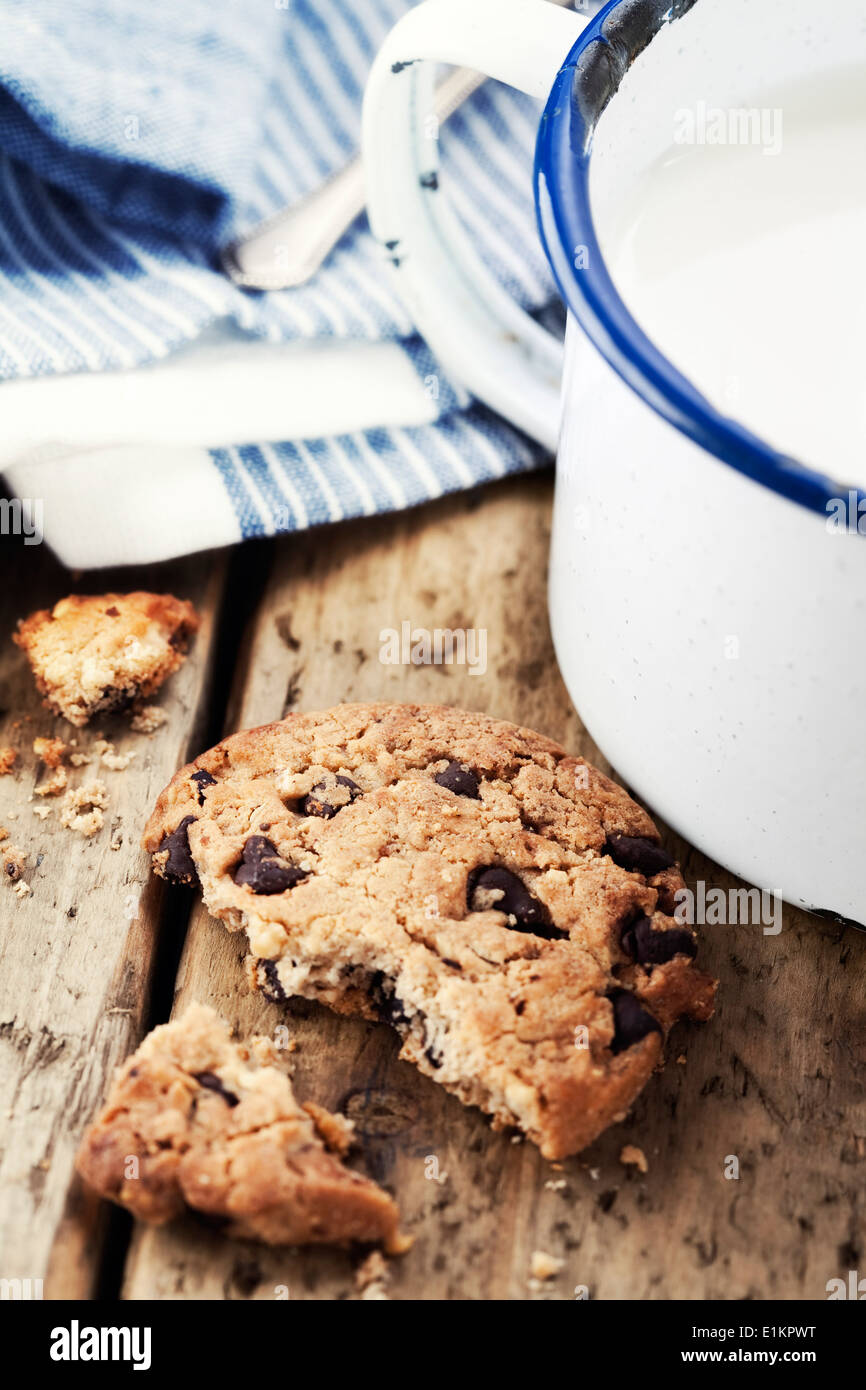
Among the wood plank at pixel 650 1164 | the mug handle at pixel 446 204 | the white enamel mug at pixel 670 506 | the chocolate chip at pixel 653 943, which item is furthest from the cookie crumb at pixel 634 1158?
the mug handle at pixel 446 204

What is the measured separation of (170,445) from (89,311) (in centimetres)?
16

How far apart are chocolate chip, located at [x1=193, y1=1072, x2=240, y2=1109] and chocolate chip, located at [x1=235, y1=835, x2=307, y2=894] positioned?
0.15 m

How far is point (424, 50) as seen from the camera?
1.07 m

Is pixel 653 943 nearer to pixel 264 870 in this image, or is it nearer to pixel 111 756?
pixel 264 870

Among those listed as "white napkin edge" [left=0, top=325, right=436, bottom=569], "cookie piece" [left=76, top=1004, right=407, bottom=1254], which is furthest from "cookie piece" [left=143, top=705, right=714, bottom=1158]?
"white napkin edge" [left=0, top=325, right=436, bottom=569]

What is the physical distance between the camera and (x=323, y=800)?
1095mm

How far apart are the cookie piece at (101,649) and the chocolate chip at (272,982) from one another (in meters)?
0.34

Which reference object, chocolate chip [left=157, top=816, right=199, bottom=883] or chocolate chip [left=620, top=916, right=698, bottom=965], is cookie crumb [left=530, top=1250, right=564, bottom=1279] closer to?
chocolate chip [left=620, top=916, right=698, bottom=965]

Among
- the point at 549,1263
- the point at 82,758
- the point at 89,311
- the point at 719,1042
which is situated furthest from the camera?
the point at 89,311

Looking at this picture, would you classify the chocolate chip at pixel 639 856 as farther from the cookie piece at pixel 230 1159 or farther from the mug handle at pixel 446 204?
the mug handle at pixel 446 204

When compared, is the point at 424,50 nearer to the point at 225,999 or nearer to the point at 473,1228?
the point at 225,999

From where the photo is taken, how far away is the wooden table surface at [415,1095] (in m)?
0.93

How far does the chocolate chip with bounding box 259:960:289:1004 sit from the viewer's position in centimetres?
103

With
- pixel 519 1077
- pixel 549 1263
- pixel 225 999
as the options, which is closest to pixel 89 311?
pixel 225 999
